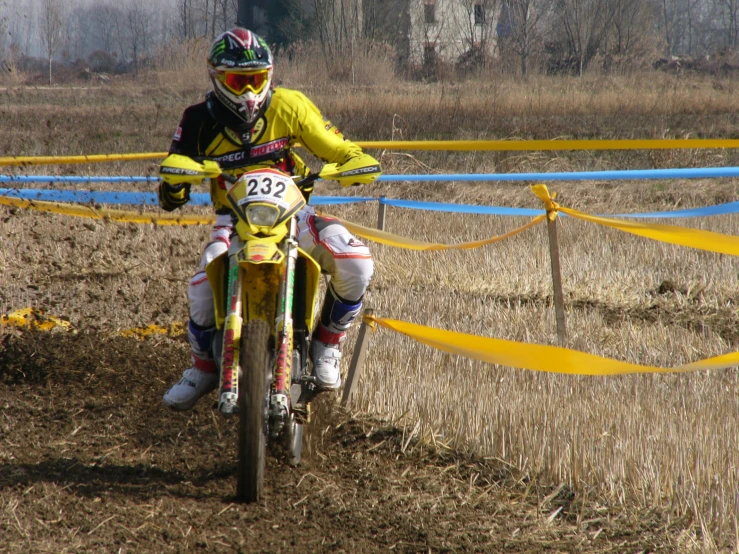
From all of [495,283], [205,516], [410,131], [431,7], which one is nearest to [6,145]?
[410,131]

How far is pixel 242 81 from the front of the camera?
166 inches

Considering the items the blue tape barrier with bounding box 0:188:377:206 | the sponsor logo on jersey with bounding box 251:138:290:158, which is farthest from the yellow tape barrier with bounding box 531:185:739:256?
the blue tape barrier with bounding box 0:188:377:206

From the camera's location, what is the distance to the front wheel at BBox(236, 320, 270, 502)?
3.45 meters

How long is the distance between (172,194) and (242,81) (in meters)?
0.66

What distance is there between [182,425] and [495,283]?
461 centimetres

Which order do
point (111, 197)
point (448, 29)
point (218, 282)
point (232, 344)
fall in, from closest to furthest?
point (232, 344)
point (218, 282)
point (111, 197)
point (448, 29)

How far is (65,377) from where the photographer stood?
18.3ft

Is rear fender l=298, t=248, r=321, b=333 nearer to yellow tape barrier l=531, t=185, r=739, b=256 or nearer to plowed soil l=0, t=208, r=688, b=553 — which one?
plowed soil l=0, t=208, r=688, b=553

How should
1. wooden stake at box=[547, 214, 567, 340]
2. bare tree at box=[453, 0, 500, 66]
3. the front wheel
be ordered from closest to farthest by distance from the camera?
the front wheel, wooden stake at box=[547, 214, 567, 340], bare tree at box=[453, 0, 500, 66]

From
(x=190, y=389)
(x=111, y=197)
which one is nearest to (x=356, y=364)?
(x=190, y=389)

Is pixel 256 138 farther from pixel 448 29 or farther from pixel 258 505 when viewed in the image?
pixel 448 29

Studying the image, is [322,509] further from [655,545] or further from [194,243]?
[194,243]

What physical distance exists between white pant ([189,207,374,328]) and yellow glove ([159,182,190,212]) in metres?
0.23

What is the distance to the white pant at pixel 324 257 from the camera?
4.07 metres
